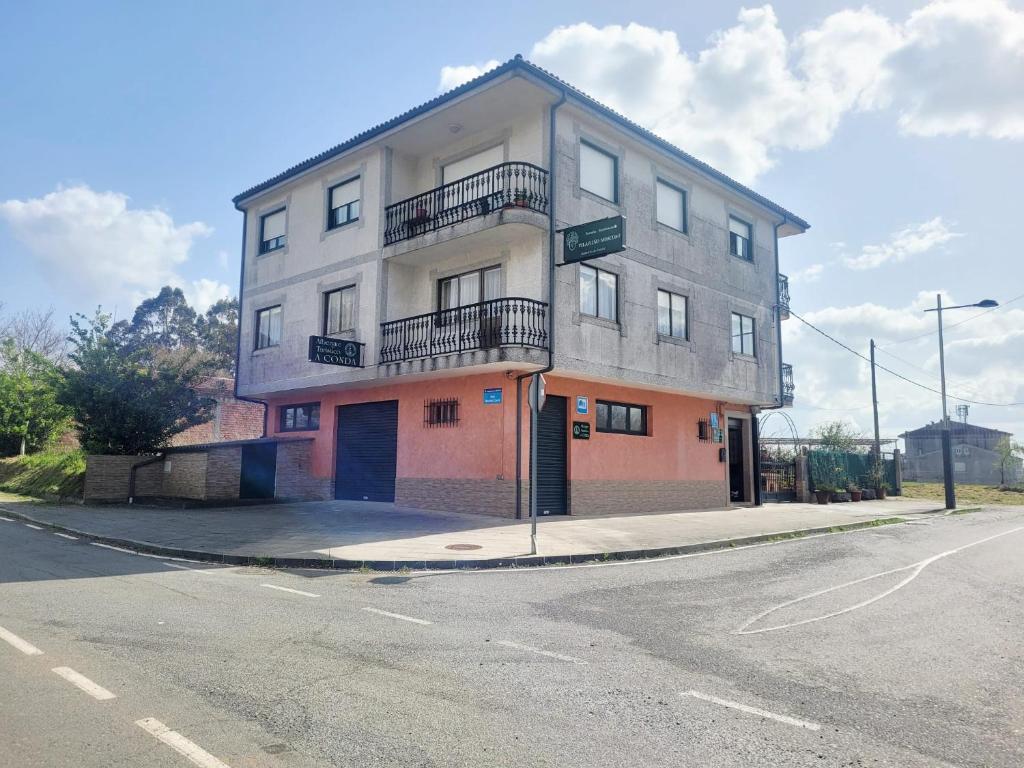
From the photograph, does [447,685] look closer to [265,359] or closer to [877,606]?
[877,606]

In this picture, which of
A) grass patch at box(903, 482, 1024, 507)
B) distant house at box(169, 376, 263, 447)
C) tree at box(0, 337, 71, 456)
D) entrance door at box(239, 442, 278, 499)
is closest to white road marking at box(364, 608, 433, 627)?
entrance door at box(239, 442, 278, 499)

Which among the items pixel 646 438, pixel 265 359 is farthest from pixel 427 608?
pixel 265 359

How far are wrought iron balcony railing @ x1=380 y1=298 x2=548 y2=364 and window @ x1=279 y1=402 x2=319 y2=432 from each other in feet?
17.3

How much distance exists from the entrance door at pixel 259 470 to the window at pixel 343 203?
22.3 ft

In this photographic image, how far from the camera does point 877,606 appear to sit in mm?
7461

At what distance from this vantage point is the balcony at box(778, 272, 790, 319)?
2454cm

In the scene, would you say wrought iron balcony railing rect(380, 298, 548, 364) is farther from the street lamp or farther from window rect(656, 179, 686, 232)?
the street lamp

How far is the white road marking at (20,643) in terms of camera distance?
522 centimetres

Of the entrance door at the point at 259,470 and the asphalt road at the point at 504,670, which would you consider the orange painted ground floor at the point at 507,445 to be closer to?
the entrance door at the point at 259,470

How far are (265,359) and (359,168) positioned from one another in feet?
22.4

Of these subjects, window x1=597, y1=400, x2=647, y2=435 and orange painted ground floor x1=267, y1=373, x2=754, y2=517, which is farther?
window x1=597, y1=400, x2=647, y2=435

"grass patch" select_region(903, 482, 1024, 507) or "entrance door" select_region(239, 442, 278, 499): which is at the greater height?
"entrance door" select_region(239, 442, 278, 499)

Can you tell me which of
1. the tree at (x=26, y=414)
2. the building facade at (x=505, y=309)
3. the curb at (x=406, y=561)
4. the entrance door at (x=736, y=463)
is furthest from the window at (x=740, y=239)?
the tree at (x=26, y=414)

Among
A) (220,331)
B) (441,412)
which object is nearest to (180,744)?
(441,412)
